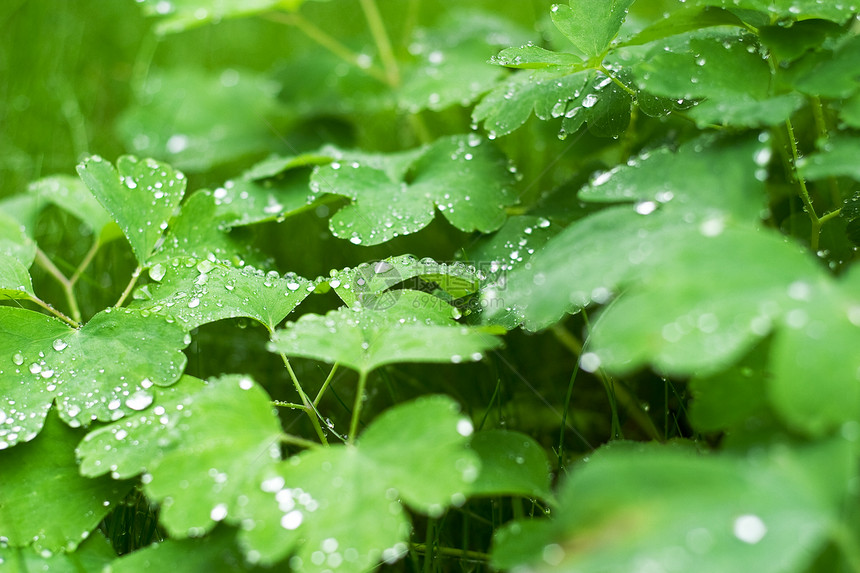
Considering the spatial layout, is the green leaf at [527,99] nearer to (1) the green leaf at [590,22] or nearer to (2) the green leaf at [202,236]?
(1) the green leaf at [590,22]

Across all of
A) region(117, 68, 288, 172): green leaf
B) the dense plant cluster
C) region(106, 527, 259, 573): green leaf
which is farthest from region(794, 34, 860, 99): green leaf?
region(117, 68, 288, 172): green leaf

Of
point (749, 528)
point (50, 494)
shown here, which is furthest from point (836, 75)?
point (50, 494)

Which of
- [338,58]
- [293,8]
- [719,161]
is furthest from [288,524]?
[338,58]

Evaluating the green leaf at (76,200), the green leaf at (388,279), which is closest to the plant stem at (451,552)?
the green leaf at (388,279)

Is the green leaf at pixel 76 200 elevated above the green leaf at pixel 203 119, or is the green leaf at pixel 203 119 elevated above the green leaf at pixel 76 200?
the green leaf at pixel 76 200

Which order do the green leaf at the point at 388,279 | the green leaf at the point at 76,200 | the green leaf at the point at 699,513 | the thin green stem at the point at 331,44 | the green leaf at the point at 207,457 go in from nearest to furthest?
the green leaf at the point at 699,513, the green leaf at the point at 207,457, the green leaf at the point at 388,279, the green leaf at the point at 76,200, the thin green stem at the point at 331,44

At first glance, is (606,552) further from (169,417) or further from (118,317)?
(118,317)

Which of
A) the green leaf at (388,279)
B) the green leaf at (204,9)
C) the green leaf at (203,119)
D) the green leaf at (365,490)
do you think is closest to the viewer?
the green leaf at (365,490)
